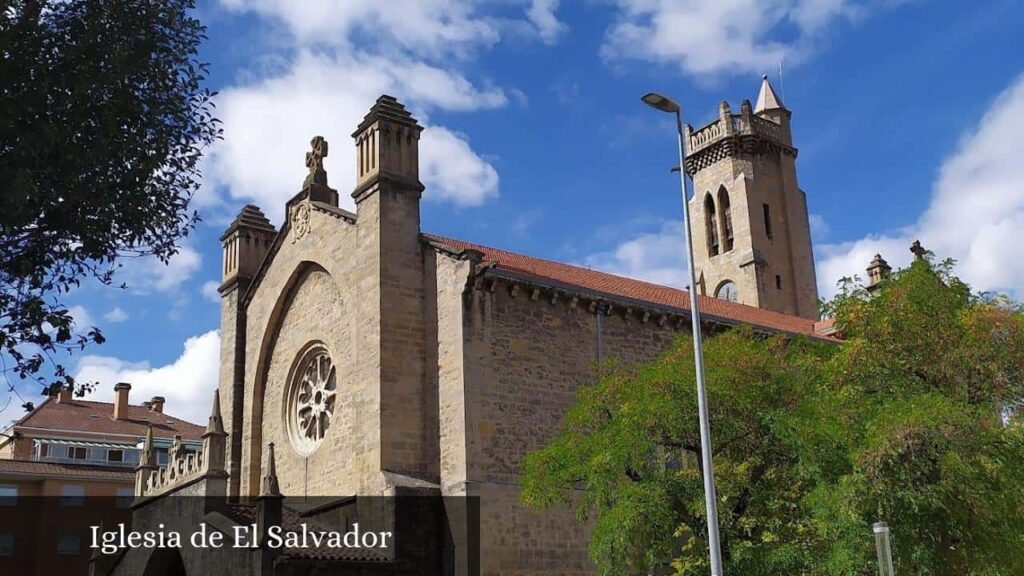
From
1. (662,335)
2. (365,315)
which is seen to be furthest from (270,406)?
(662,335)

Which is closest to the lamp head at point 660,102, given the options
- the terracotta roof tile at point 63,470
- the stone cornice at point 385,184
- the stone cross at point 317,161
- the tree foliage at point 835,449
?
the tree foliage at point 835,449

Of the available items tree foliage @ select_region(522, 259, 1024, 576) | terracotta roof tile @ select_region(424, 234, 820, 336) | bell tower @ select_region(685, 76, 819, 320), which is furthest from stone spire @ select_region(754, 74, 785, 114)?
tree foliage @ select_region(522, 259, 1024, 576)

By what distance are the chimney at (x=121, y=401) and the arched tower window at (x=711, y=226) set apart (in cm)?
3254

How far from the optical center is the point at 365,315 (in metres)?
23.2

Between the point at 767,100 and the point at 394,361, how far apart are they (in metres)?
32.1

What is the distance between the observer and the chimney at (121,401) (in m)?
55.2

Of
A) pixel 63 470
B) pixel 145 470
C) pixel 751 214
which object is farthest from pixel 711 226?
pixel 63 470

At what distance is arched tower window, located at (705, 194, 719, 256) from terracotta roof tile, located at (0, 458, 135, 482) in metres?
30.5

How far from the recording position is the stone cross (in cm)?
2812

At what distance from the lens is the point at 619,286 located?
92.9 ft

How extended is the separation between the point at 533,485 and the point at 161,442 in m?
38.8

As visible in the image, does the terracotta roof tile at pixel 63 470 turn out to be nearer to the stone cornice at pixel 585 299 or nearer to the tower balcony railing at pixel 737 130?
the tower balcony railing at pixel 737 130

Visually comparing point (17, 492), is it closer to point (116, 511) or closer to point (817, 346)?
point (116, 511)

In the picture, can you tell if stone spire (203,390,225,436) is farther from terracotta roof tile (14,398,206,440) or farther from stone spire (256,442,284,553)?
terracotta roof tile (14,398,206,440)
